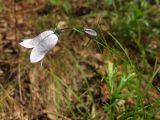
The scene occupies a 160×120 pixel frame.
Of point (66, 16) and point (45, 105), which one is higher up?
point (66, 16)

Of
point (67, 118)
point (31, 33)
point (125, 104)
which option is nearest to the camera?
point (67, 118)

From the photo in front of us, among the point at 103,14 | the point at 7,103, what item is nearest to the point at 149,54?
the point at 103,14

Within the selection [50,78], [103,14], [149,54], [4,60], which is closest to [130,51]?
[149,54]

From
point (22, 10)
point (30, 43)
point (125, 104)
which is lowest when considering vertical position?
point (125, 104)

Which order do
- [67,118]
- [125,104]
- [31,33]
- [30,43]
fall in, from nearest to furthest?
[30,43]
[67,118]
[125,104]
[31,33]

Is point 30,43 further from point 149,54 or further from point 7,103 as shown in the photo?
point 149,54

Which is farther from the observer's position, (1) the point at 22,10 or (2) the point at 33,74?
(1) the point at 22,10
